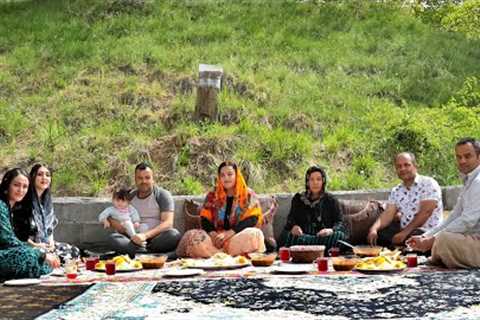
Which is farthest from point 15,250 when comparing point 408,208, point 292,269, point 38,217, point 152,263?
point 408,208

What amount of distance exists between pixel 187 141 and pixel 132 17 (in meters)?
5.51

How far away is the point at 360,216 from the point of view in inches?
289

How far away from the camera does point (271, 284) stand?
16.1 ft

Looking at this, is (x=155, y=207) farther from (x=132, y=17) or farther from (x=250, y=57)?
(x=132, y=17)

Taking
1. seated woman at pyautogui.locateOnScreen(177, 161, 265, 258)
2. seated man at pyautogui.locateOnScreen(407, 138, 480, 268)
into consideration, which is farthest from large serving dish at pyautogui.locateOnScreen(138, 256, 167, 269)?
seated man at pyautogui.locateOnScreen(407, 138, 480, 268)

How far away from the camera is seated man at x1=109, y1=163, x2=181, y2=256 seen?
276 inches

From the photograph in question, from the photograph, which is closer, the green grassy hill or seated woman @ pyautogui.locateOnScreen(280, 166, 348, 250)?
seated woman @ pyautogui.locateOnScreen(280, 166, 348, 250)

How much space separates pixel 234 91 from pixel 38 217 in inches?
205

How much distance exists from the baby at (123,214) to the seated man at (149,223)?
0.05 metres

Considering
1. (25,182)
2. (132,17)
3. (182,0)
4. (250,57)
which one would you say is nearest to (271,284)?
(25,182)

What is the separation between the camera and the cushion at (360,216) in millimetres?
7324

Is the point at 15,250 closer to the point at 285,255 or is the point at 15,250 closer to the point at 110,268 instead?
the point at 110,268

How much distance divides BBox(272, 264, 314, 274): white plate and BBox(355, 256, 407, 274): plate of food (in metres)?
0.37

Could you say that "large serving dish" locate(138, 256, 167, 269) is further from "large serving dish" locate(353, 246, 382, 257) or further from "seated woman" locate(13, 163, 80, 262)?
"large serving dish" locate(353, 246, 382, 257)
